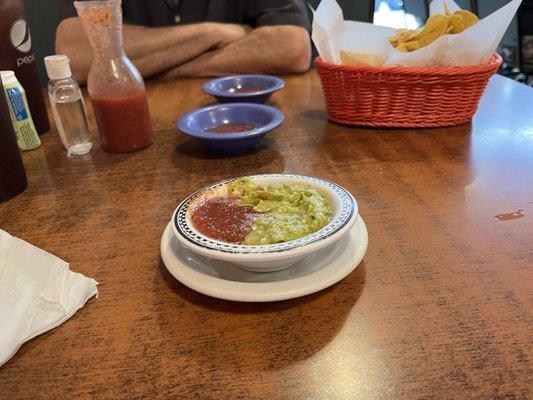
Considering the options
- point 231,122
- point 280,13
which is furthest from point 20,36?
point 280,13

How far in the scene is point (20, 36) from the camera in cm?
137

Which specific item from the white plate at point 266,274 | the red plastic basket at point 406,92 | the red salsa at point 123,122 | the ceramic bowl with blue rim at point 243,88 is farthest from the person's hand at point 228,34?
the white plate at point 266,274

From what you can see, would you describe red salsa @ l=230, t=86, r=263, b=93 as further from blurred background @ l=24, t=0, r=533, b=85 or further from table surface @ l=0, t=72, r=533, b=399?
blurred background @ l=24, t=0, r=533, b=85

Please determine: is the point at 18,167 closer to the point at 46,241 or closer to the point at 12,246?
the point at 46,241

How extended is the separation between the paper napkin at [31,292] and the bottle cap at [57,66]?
63cm

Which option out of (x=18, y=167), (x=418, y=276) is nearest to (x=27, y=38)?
(x=18, y=167)

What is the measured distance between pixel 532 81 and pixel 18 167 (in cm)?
396

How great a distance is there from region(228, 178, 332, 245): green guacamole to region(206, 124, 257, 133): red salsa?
489 mm

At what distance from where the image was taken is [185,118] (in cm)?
134

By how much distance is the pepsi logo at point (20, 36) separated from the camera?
1340 millimetres

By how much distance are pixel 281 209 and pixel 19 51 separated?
107 cm

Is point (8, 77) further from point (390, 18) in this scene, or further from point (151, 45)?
point (390, 18)

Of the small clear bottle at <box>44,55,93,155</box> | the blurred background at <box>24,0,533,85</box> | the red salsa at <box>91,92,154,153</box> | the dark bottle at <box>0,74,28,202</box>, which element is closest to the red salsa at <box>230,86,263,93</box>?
the red salsa at <box>91,92,154,153</box>

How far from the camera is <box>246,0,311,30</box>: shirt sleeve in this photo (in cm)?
221
